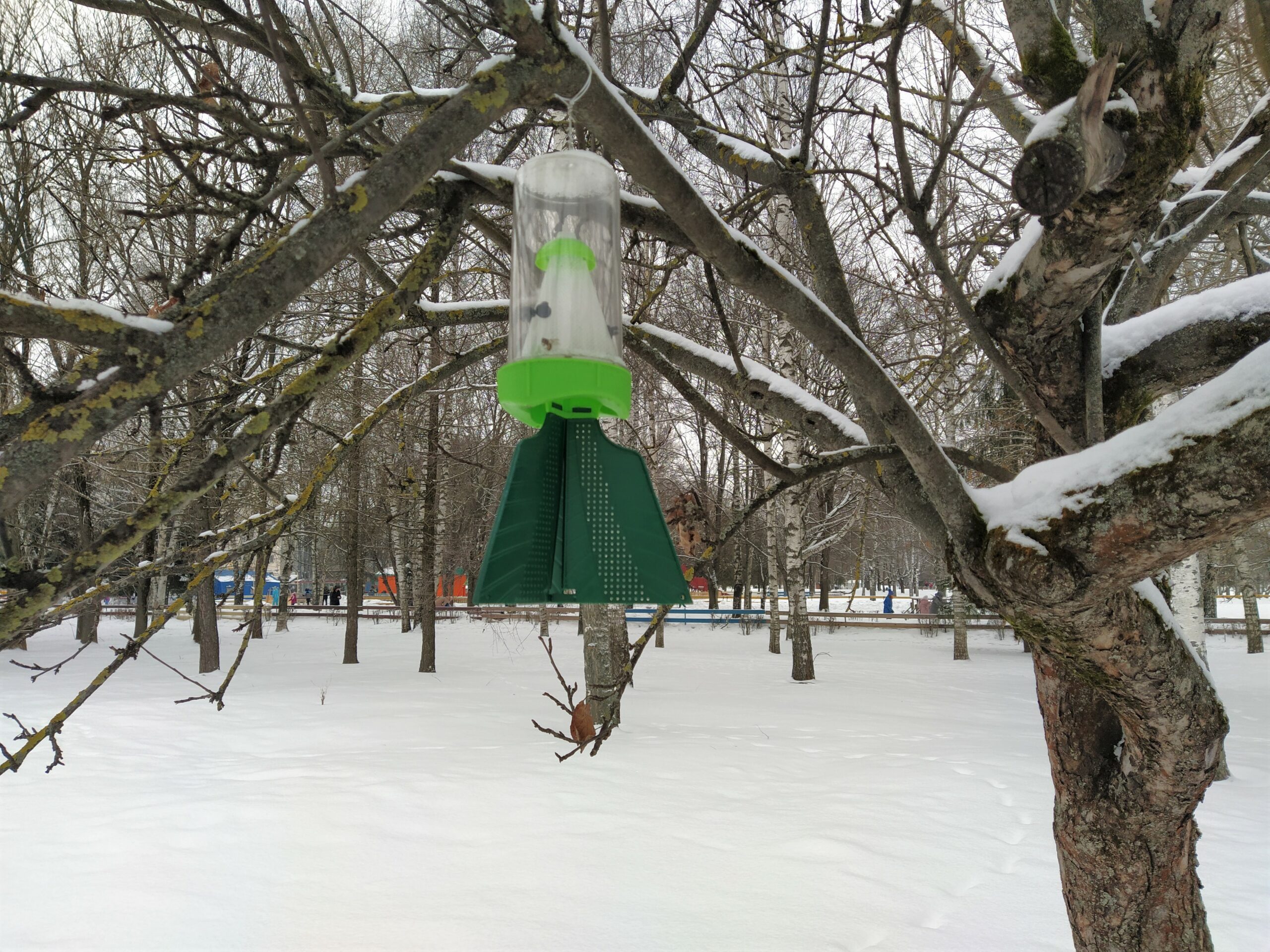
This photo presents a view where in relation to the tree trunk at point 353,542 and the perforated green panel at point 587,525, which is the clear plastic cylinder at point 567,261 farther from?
the tree trunk at point 353,542

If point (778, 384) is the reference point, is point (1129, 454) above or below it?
below

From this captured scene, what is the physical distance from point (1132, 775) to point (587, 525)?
1.69 metres

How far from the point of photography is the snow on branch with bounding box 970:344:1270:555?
1.42 metres

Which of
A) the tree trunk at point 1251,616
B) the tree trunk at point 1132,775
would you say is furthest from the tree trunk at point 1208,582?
the tree trunk at point 1132,775

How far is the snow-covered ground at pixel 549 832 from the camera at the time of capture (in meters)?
3.36

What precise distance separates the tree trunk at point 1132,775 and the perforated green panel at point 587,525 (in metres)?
1.02

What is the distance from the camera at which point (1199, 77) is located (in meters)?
1.68

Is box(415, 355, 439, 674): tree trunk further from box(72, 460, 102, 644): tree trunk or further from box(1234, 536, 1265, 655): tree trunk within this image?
box(1234, 536, 1265, 655): tree trunk

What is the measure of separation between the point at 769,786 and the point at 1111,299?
409cm

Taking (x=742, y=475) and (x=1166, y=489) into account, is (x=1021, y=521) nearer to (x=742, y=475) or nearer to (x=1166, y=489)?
(x=1166, y=489)

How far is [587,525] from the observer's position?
1.38 m

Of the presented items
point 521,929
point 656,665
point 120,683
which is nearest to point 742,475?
point 656,665

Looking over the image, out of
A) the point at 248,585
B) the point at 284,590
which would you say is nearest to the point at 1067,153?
the point at 284,590

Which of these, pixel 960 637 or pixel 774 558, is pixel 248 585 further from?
pixel 960 637
